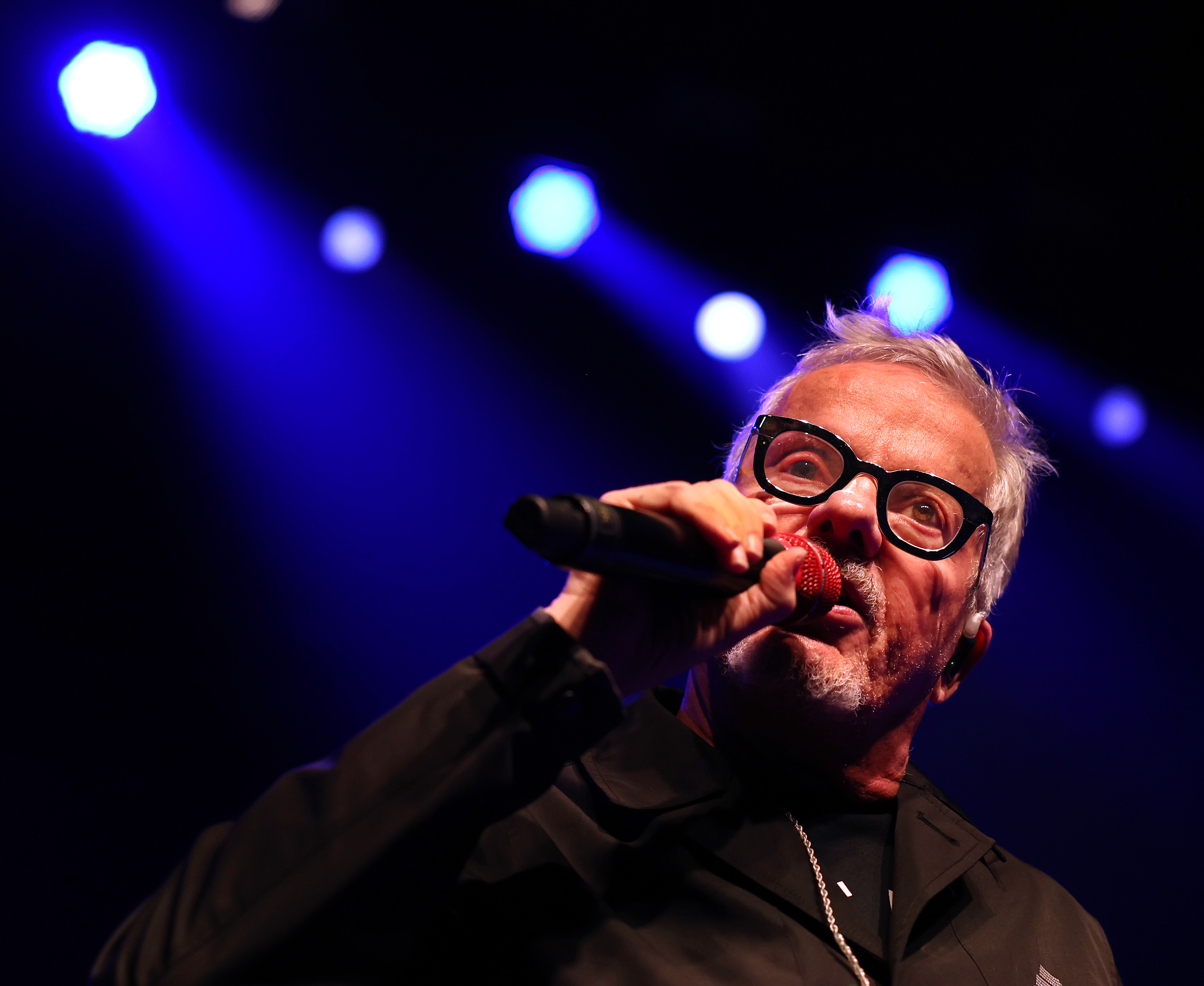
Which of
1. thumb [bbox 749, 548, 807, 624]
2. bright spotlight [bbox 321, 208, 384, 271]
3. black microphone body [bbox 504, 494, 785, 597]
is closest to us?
black microphone body [bbox 504, 494, 785, 597]

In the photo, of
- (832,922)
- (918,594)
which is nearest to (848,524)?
(918,594)

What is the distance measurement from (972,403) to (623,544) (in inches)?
74.4

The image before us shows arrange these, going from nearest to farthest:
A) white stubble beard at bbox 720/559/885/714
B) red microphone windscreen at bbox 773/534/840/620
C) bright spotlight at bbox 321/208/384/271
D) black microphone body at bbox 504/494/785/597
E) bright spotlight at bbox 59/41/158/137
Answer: black microphone body at bbox 504/494/785/597 → red microphone windscreen at bbox 773/534/840/620 → white stubble beard at bbox 720/559/885/714 → bright spotlight at bbox 59/41/158/137 → bright spotlight at bbox 321/208/384/271

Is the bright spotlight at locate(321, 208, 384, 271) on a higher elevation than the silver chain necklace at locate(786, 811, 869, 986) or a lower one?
higher

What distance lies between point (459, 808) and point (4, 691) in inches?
71.6

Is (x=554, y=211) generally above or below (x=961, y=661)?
above

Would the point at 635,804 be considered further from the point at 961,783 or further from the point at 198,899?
the point at 961,783

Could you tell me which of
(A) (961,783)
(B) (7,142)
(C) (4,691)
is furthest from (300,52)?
(A) (961,783)

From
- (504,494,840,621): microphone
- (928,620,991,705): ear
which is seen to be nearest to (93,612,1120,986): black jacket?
(504,494,840,621): microphone

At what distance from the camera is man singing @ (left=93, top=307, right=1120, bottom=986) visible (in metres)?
1.08

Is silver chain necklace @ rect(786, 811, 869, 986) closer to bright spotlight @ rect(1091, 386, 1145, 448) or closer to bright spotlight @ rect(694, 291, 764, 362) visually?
bright spotlight @ rect(694, 291, 764, 362)

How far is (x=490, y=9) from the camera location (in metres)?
2.86

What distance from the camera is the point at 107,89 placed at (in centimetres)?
265

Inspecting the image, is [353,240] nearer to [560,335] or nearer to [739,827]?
[560,335]
